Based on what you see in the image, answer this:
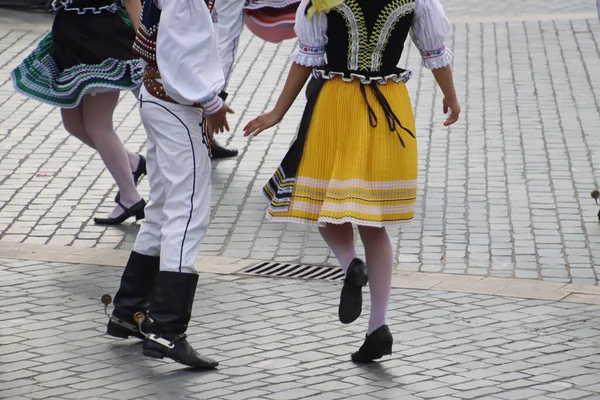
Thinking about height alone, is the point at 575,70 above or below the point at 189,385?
below

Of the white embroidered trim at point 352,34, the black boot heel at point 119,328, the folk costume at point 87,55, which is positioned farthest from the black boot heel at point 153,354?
the folk costume at point 87,55

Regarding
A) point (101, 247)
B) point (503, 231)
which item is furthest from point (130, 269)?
point (503, 231)

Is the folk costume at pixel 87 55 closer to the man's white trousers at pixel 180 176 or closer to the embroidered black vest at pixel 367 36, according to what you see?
the man's white trousers at pixel 180 176

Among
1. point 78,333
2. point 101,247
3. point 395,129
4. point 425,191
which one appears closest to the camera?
point 395,129

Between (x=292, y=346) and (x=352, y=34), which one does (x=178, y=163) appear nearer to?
(x=352, y=34)

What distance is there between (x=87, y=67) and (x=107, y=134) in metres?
0.43

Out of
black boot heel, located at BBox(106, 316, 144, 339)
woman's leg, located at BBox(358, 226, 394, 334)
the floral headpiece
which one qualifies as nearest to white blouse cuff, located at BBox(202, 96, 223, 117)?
the floral headpiece

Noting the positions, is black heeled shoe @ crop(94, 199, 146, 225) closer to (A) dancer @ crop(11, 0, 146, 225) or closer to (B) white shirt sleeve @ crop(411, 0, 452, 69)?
(A) dancer @ crop(11, 0, 146, 225)

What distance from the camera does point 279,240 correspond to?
7062 mm

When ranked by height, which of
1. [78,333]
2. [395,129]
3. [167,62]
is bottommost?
[78,333]

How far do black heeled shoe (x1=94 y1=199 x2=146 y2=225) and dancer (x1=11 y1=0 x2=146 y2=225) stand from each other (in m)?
0.31

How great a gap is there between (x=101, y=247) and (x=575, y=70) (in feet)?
19.8

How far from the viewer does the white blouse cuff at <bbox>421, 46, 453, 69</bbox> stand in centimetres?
511

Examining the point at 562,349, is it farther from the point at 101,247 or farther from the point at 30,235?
the point at 30,235
